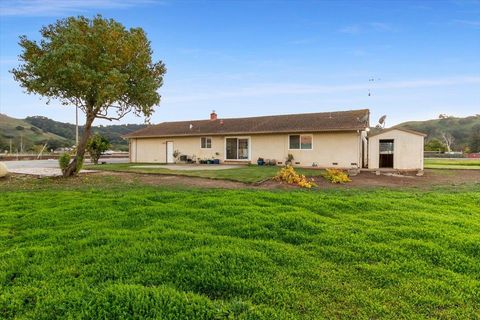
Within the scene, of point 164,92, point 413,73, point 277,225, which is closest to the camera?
point 277,225

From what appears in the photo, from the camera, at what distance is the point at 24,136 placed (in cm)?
6906

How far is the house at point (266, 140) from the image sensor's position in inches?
782

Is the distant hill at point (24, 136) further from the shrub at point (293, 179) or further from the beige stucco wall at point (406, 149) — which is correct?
the beige stucco wall at point (406, 149)

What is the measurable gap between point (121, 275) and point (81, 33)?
1229cm

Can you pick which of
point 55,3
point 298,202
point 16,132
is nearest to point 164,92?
point 55,3

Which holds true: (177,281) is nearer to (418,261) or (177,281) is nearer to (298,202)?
(418,261)

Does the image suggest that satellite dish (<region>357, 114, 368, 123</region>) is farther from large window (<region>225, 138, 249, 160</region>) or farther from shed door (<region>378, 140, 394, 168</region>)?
large window (<region>225, 138, 249, 160</region>)

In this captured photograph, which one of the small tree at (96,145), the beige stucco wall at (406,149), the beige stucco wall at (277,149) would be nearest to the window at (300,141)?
the beige stucco wall at (277,149)

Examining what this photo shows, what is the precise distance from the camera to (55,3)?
12.0m

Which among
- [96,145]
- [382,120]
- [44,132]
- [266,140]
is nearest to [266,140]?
[266,140]

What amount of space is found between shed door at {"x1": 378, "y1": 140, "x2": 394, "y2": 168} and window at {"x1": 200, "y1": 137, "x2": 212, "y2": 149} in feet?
40.3

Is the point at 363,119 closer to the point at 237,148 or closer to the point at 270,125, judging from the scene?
the point at 270,125

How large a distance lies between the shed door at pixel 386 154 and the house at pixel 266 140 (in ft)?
3.97

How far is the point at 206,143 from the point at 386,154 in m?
13.0
